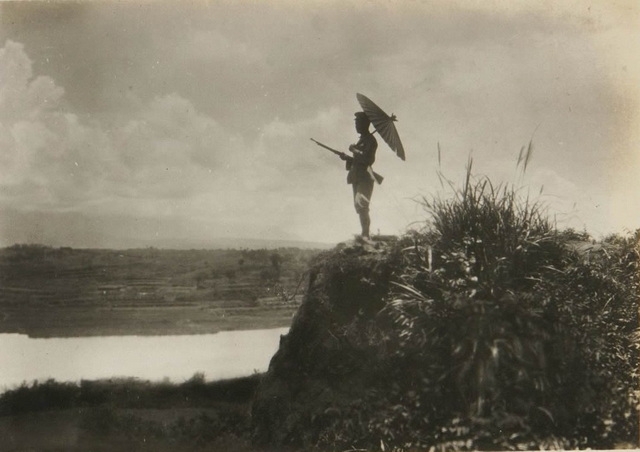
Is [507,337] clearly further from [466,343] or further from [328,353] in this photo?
[328,353]

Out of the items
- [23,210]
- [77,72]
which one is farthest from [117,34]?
[23,210]

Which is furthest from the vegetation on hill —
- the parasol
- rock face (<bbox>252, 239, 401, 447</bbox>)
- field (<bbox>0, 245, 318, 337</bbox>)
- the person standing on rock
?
the parasol

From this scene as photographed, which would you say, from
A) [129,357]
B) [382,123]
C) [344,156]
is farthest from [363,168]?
[129,357]

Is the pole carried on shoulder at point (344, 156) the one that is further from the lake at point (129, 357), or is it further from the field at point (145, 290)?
the lake at point (129, 357)

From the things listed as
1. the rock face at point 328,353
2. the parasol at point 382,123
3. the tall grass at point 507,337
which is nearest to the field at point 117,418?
the rock face at point 328,353

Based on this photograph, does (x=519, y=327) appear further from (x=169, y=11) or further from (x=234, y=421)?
(x=169, y=11)
